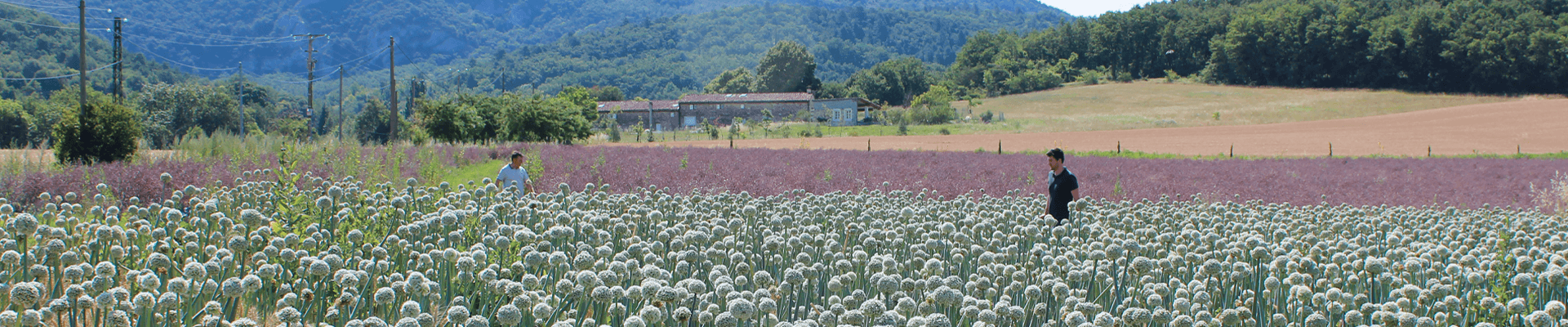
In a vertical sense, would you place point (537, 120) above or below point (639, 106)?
below

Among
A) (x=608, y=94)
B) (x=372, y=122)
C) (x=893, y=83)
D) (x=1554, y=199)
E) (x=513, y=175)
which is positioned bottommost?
(x=1554, y=199)

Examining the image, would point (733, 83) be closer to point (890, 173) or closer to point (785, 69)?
point (785, 69)

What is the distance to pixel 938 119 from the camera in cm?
7731

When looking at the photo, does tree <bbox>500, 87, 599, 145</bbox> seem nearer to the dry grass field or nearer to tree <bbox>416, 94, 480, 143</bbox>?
tree <bbox>416, 94, 480, 143</bbox>

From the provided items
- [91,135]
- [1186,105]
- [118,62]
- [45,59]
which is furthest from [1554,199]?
[45,59]

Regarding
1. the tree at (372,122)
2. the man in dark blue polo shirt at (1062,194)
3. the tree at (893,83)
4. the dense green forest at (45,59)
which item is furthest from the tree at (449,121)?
the tree at (893,83)

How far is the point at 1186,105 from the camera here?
86062 millimetres

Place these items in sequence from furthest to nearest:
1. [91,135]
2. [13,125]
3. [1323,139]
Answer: [13,125], [1323,139], [91,135]

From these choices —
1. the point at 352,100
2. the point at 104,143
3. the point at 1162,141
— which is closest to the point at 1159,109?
the point at 1162,141

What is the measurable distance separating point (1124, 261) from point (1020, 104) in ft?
304

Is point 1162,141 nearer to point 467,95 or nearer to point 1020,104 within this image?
point 467,95

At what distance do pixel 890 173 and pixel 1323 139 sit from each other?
126ft

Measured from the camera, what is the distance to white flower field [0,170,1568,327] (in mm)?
3609

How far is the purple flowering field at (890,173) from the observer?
43.2ft
